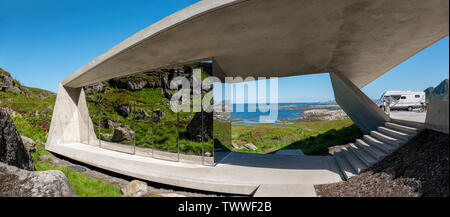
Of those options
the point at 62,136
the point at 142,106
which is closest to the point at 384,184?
the point at 142,106

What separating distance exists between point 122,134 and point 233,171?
525cm

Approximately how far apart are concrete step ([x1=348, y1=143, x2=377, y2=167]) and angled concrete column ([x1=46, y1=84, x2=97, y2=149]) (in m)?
10.4

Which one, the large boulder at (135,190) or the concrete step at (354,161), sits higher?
the concrete step at (354,161)

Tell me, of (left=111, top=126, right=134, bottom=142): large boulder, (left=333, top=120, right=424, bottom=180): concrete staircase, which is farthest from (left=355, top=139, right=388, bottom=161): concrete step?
(left=111, top=126, right=134, bottom=142): large boulder

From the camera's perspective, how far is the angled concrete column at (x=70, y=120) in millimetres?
9008

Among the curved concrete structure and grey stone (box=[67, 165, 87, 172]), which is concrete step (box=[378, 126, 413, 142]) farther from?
grey stone (box=[67, 165, 87, 172])

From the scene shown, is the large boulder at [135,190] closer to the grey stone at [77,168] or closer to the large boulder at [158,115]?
the large boulder at [158,115]

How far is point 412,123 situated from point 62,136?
12414mm

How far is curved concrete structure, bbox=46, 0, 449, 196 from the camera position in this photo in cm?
378

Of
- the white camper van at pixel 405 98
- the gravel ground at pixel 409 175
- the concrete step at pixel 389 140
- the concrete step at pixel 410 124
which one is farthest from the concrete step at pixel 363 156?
the white camper van at pixel 405 98

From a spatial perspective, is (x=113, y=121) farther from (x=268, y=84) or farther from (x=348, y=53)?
(x=348, y=53)

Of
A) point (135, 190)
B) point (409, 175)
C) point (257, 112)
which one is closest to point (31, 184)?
point (135, 190)

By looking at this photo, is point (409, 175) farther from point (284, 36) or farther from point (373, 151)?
point (284, 36)

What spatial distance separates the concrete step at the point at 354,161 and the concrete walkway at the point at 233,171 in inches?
15.6
